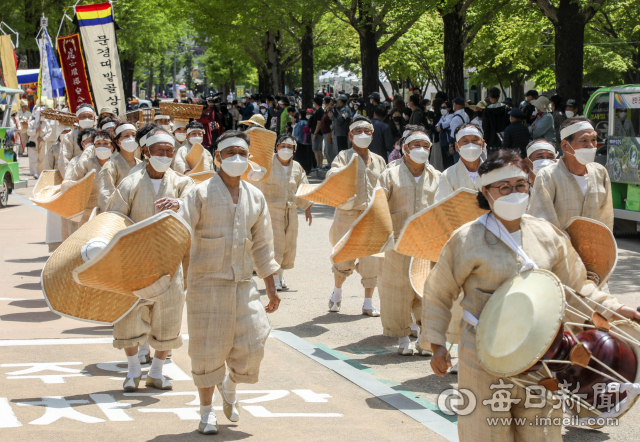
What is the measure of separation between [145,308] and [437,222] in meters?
2.31

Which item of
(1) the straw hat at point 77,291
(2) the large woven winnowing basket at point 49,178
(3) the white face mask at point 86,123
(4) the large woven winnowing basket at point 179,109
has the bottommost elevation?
(1) the straw hat at point 77,291

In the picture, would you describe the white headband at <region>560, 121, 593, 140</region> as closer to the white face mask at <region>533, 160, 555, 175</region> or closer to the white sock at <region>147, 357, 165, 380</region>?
the white face mask at <region>533, 160, 555, 175</region>

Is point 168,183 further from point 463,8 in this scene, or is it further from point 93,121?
point 463,8

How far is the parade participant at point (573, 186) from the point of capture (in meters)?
5.52

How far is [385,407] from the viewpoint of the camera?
222 inches

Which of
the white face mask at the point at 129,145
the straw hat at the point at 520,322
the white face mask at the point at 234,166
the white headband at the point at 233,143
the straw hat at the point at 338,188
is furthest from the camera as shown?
the straw hat at the point at 338,188

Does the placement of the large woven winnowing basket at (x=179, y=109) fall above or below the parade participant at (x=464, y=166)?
above

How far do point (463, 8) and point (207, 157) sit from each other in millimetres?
9610

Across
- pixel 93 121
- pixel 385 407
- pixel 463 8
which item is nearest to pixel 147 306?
pixel 385 407

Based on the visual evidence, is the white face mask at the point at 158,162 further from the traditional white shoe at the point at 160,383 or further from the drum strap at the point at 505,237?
the drum strap at the point at 505,237

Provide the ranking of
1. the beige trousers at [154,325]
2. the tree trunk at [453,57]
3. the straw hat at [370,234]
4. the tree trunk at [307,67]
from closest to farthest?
the beige trousers at [154,325] < the straw hat at [370,234] < the tree trunk at [453,57] < the tree trunk at [307,67]

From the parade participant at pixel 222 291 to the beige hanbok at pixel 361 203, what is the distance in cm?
298

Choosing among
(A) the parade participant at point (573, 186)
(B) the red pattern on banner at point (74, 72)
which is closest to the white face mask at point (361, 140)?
(A) the parade participant at point (573, 186)

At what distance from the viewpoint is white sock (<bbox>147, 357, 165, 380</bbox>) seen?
6.14 metres
